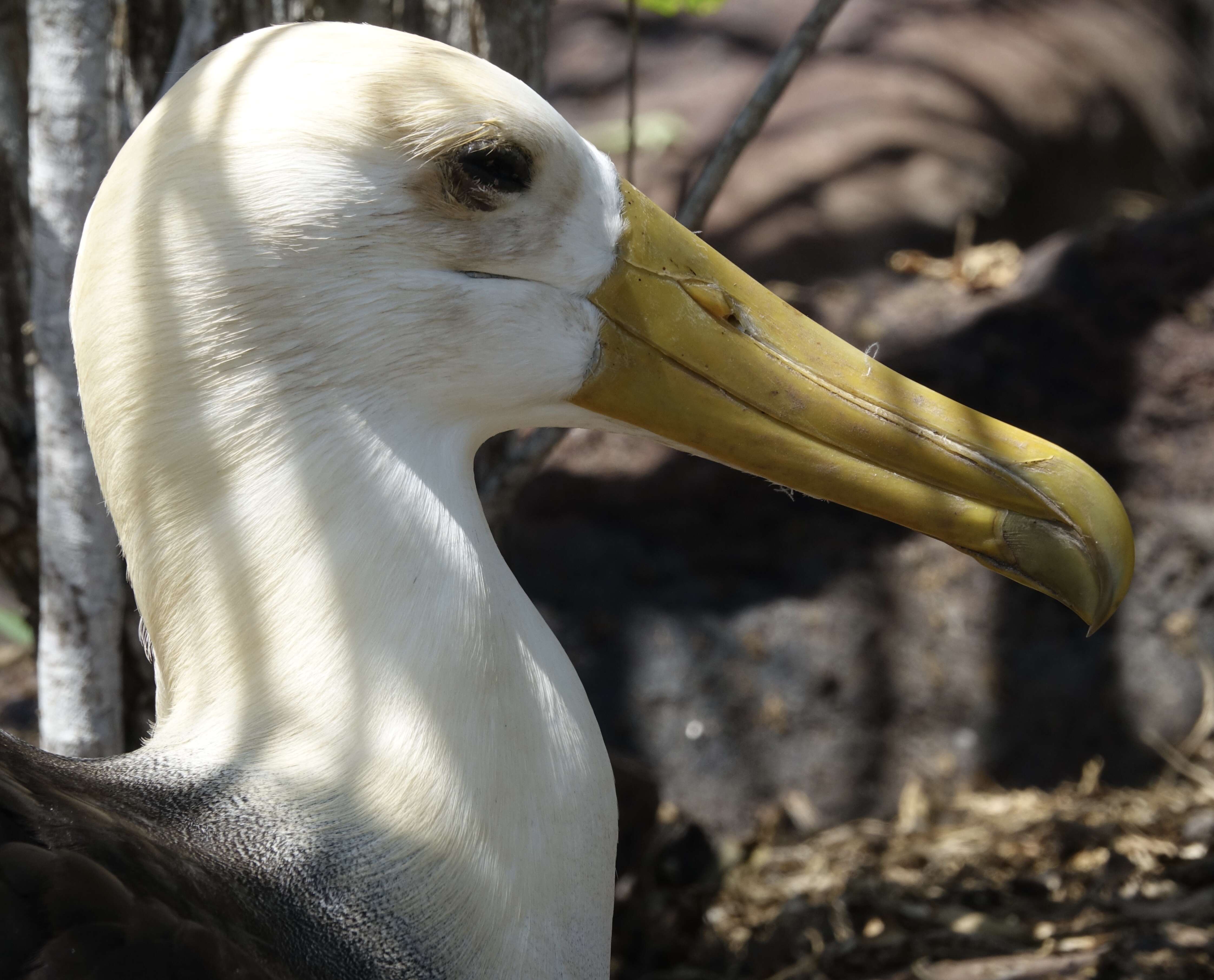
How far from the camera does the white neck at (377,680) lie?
6.01ft

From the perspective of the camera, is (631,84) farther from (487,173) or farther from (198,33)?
(487,173)

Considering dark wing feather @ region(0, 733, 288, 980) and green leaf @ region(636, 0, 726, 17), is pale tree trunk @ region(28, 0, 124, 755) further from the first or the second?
green leaf @ region(636, 0, 726, 17)

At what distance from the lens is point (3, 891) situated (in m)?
1.58

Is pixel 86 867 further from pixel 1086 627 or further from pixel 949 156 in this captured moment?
pixel 949 156

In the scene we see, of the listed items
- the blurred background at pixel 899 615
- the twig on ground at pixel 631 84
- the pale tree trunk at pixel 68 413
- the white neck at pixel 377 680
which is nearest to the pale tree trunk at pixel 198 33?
the pale tree trunk at pixel 68 413

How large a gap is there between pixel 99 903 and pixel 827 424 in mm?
1350

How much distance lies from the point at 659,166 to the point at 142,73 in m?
3.82

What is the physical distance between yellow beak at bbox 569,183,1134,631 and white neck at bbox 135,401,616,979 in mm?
442

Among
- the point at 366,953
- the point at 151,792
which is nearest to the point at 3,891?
the point at 151,792

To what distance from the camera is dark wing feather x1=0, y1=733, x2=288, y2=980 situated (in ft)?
5.17

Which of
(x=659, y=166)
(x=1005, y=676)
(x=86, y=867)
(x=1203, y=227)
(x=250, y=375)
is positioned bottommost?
(x=1005, y=676)

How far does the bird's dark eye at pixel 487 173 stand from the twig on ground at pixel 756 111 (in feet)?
3.04

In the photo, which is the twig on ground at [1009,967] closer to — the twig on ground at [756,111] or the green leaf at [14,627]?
the twig on ground at [756,111]

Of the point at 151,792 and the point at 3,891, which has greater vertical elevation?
the point at 3,891
